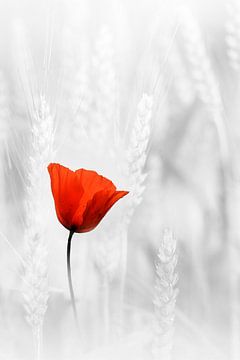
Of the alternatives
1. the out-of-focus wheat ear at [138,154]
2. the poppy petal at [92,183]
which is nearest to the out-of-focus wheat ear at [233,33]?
the out-of-focus wheat ear at [138,154]

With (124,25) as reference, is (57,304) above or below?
below

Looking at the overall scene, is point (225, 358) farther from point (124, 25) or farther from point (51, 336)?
point (124, 25)

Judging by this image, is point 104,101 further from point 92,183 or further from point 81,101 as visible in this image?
point 92,183

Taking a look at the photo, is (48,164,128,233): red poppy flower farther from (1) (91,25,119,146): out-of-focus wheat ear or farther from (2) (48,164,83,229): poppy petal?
(1) (91,25,119,146): out-of-focus wheat ear

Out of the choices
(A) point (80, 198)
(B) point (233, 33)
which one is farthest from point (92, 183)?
(B) point (233, 33)


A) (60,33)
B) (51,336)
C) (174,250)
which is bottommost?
(51,336)

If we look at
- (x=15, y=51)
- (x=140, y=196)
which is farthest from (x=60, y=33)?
(x=140, y=196)
